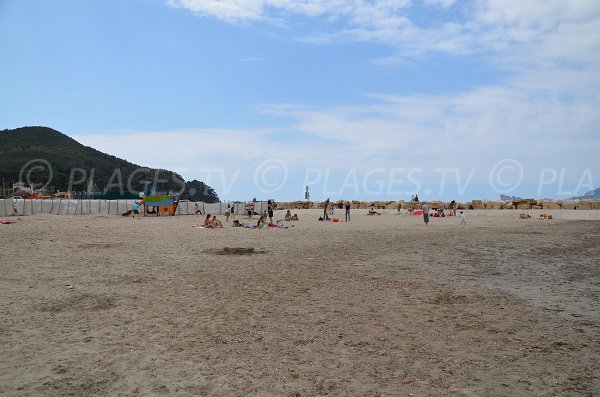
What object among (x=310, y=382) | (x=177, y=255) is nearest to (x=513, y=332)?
(x=310, y=382)

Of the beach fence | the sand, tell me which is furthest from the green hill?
the sand

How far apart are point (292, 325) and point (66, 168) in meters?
83.8

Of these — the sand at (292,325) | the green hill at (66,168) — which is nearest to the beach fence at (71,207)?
the green hill at (66,168)

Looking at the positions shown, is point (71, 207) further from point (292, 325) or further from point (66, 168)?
point (66, 168)

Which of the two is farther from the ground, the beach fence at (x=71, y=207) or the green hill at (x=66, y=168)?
the green hill at (x=66, y=168)

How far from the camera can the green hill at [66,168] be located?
70588mm

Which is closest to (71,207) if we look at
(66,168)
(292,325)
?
(292,325)

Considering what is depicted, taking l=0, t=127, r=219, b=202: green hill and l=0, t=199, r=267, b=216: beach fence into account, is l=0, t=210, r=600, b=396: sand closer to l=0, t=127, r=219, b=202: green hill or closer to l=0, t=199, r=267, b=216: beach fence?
l=0, t=199, r=267, b=216: beach fence

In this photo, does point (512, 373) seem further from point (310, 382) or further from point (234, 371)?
point (234, 371)

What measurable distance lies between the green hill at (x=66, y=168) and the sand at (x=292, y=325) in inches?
1810

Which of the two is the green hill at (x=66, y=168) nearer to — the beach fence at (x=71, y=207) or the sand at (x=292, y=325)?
the beach fence at (x=71, y=207)

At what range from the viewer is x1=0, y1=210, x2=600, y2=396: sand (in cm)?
486

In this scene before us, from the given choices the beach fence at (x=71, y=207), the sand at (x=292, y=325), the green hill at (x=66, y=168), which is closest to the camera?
the sand at (x=292, y=325)

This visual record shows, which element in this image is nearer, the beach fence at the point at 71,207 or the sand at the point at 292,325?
the sand at the point at 292,325
